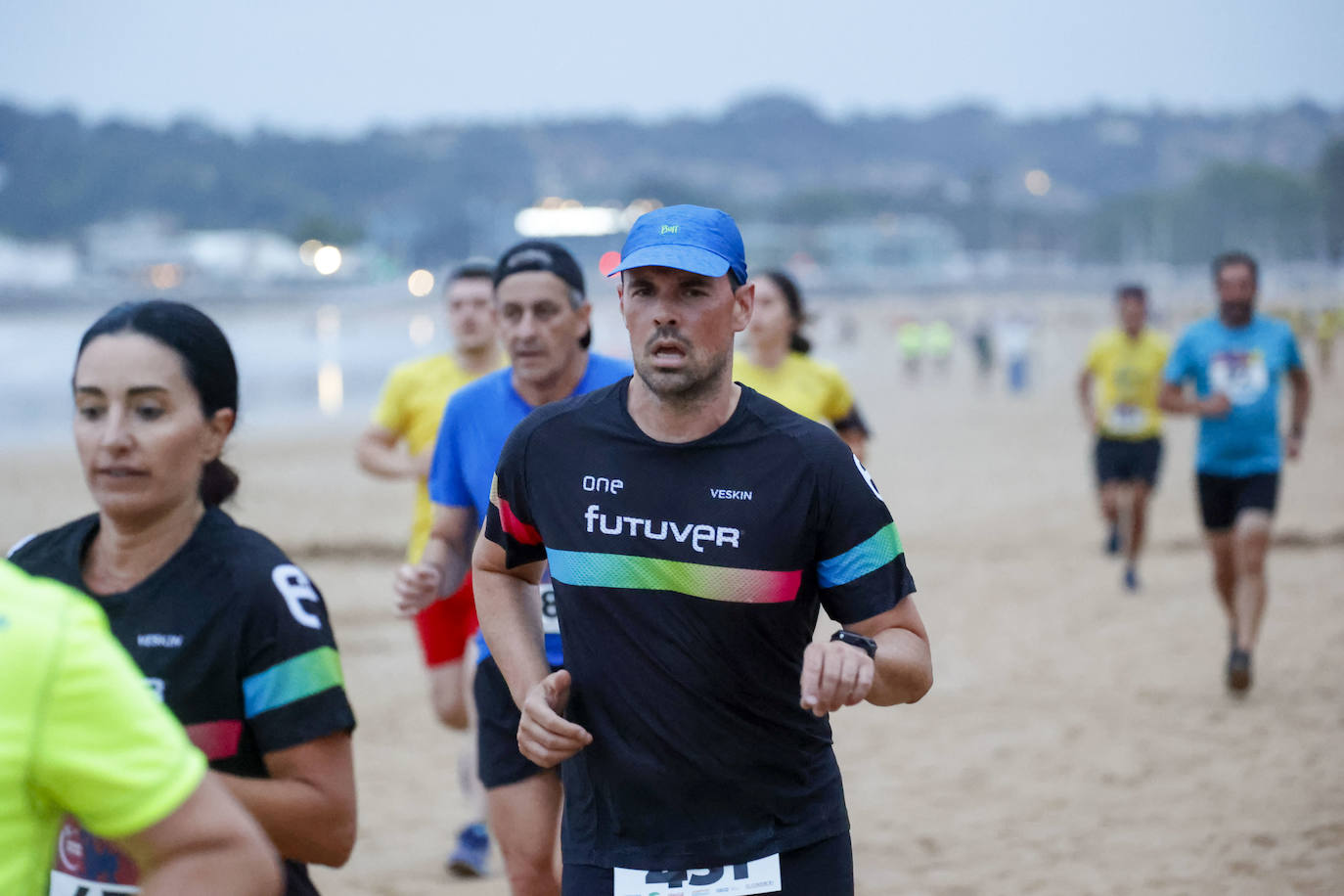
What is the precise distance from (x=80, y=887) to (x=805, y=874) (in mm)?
1333

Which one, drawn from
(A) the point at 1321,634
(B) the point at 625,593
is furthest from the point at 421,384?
(A) the point at 1321,634

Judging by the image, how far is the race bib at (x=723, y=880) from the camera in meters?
2.81

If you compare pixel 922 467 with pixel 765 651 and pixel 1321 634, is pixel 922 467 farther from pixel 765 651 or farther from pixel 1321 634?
pixel 765 651

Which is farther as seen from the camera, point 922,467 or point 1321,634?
point 922,467

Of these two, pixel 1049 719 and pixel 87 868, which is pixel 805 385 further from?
pixel 87 868

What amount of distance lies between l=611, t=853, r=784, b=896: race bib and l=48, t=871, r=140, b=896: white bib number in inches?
39.0

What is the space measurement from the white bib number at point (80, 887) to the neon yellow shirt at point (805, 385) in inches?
160

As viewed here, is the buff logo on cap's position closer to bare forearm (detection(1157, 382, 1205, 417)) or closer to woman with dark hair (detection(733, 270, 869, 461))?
woman with dark hair (detection(733, 270, 869, 461))

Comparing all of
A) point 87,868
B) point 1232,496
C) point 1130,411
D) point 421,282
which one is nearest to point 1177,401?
point 1232,496

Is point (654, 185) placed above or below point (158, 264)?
above

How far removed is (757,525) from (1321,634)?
766cm

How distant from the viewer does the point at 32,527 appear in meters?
15.6

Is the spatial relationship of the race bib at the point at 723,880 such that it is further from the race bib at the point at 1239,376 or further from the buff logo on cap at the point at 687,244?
the race bib at the point at 1239,376

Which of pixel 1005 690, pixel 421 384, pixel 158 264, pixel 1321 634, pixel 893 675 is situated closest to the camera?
pixel 893 675
